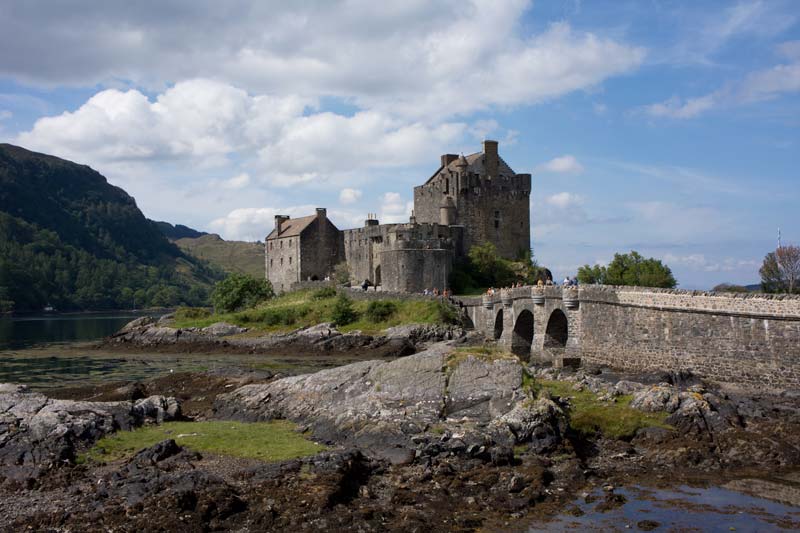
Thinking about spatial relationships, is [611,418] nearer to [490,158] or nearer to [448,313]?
[448,313]

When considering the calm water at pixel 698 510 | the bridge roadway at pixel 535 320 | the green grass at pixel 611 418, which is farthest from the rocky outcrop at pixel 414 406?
the bridge roadway at pixel 535 320

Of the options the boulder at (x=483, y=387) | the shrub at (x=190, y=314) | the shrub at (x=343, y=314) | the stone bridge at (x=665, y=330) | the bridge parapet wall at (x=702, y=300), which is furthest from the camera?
the shrub at (x=190, y=314)

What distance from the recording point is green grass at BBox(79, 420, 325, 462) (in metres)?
17.4

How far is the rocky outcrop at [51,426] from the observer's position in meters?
16.7

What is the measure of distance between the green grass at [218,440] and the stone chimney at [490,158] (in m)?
44.4

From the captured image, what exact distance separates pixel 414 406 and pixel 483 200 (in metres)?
43.0

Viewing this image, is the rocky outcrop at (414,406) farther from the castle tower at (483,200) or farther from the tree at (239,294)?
the tree at (239,294)

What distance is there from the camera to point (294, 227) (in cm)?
7069

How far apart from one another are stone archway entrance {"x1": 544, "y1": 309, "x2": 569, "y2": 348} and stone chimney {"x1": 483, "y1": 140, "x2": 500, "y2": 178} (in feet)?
85.0

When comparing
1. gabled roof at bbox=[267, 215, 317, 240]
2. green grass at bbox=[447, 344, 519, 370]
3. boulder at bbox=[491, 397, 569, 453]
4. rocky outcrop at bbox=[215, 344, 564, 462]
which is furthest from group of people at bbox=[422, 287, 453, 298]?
boulder at bbox=[491, 397, 569, 453]

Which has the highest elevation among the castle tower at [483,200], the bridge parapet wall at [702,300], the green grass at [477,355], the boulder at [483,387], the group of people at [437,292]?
the castle tower at [483,200]

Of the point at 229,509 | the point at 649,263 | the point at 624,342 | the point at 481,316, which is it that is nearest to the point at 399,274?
the point at 481,316

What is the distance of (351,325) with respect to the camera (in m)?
Answer: 51.4

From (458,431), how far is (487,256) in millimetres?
40479
